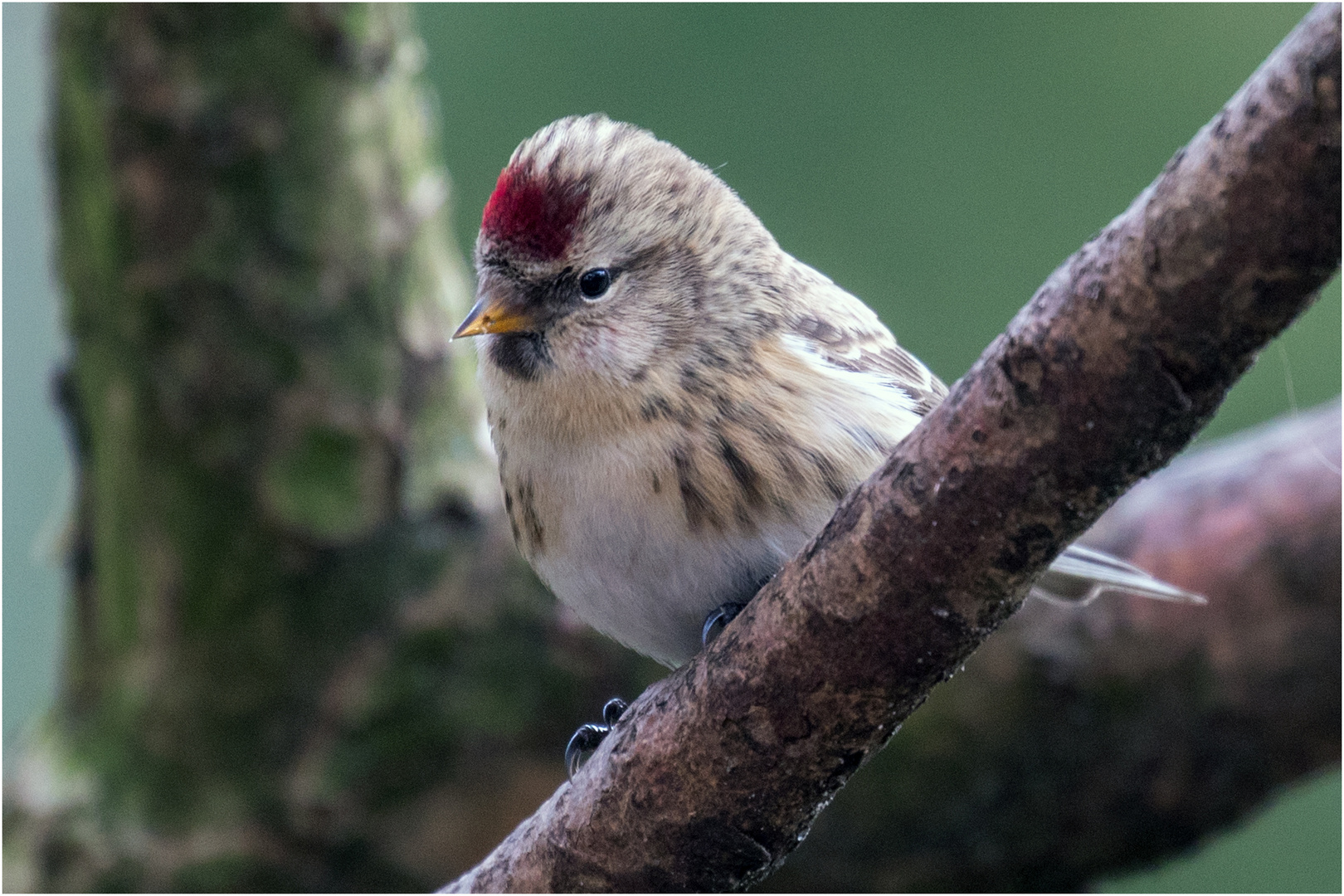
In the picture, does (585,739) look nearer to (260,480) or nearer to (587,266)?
(587,266)

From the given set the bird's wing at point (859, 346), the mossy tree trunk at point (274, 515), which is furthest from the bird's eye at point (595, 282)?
the mossy tree trunk at point (274, 515)

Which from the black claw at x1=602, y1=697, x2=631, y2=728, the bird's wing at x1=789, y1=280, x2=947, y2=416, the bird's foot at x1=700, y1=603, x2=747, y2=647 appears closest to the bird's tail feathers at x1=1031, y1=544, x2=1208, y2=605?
the bird's wing at x1=789, y1=280, x2=947, y2=416

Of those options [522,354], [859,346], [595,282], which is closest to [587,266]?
[595,282]

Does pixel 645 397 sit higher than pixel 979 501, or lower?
higher

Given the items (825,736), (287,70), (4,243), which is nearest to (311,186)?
(287,70)

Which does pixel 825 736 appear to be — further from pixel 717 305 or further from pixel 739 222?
pixel 739 222

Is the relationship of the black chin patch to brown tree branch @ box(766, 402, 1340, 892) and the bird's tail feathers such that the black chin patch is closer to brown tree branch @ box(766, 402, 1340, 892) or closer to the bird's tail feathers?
the bird's tail feathers

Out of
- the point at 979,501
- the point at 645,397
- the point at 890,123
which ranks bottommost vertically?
the point at 979,501
